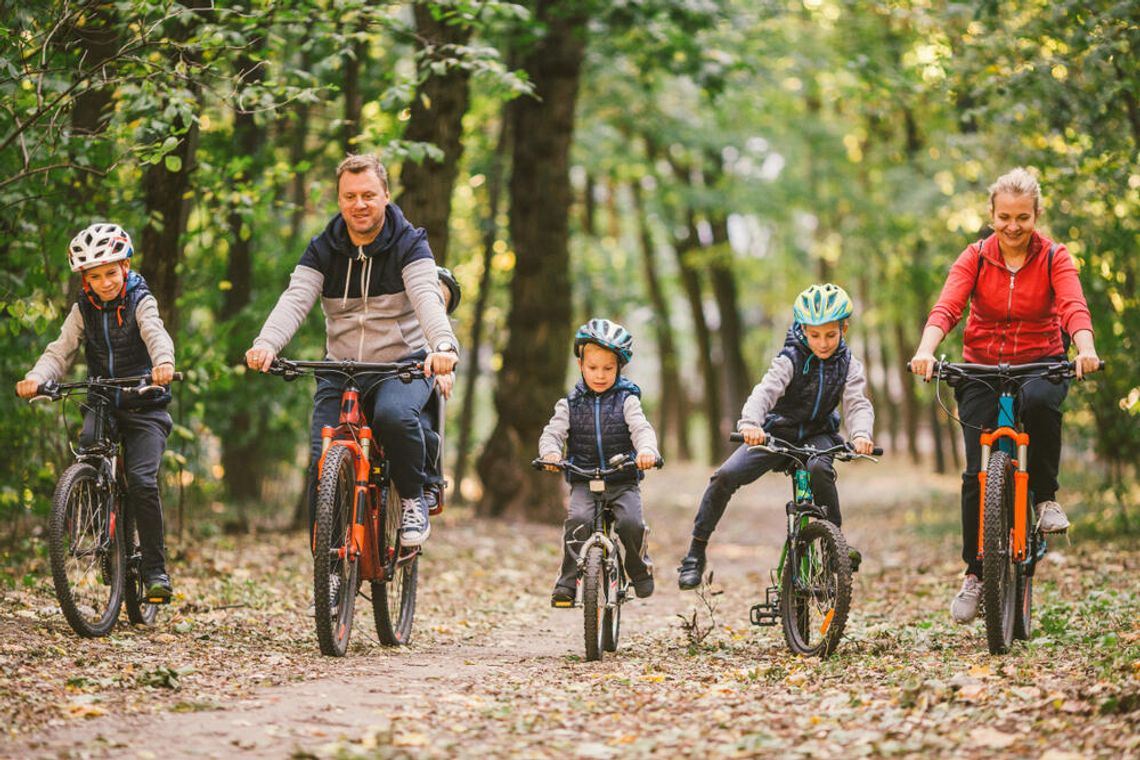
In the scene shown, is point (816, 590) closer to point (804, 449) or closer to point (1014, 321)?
point (804, 449)

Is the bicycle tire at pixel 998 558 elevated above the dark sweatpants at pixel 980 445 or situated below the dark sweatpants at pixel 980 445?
below

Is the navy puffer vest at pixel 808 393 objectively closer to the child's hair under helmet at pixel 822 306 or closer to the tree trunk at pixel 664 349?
the child's hair under helmet at pixel 822 306

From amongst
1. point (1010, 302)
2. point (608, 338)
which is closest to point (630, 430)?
point (608, 338)

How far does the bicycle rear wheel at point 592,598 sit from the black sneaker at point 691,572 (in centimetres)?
49

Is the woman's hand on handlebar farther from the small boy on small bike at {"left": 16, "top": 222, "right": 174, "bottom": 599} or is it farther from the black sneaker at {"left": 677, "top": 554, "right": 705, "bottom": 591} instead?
the black sneaker at {"left": 677, "top": 554, "right": 705, "bottom": 591}

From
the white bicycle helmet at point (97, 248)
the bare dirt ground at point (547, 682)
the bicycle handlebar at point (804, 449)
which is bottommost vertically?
the bare dirt ground at point (547, 682)

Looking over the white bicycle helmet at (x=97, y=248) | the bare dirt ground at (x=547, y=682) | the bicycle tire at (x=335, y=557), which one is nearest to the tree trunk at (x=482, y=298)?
the bare dirt ground at (x=547, y=682)

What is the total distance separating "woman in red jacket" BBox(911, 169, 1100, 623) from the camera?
6.82 m

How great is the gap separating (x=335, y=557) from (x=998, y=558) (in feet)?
11.0

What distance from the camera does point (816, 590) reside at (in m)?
6.82

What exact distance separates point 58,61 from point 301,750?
19.4 feet

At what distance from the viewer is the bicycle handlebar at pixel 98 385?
6676mm

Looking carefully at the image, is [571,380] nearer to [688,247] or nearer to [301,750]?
[688,247]

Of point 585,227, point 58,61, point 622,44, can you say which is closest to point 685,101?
point 585,227
